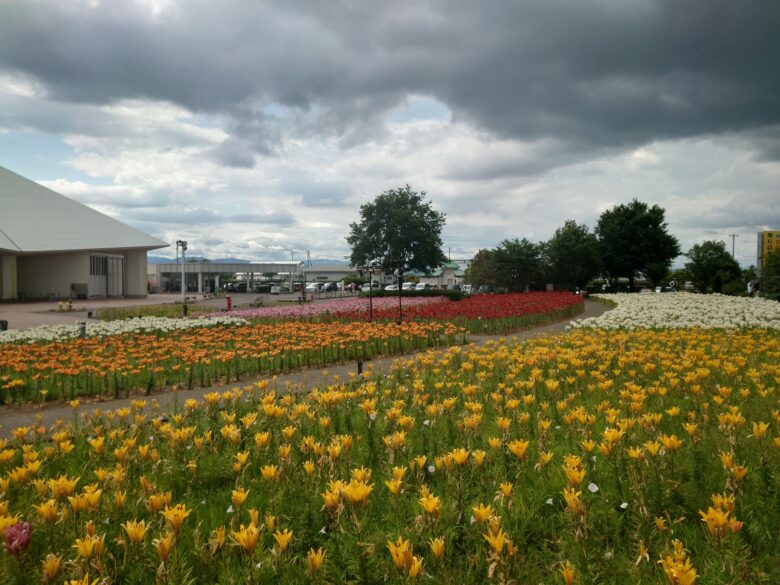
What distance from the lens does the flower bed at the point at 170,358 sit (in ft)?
29.6

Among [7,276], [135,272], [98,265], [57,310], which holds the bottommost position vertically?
[57,310]

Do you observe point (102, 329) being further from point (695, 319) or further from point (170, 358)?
point (695, 319)

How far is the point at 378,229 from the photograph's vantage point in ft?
158

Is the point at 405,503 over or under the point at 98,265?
under

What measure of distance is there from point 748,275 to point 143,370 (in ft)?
203

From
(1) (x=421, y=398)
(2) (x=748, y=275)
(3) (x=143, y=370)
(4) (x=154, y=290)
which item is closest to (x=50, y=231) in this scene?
(4) (x=154, y=290)

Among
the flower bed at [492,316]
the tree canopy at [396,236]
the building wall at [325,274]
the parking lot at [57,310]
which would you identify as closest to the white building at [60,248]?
the parking lot at [57,310]

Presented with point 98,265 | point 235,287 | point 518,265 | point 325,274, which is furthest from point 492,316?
point 325,274

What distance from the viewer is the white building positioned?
42562mm

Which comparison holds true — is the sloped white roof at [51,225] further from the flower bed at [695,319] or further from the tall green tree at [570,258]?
the flower bed at [695,319]

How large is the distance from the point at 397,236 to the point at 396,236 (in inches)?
4.4

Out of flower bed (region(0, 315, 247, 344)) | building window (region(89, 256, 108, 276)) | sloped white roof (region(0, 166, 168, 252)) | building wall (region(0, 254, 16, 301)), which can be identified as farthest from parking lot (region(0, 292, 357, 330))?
building window (region(89, 256, 108, 276))

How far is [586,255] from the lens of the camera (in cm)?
4578

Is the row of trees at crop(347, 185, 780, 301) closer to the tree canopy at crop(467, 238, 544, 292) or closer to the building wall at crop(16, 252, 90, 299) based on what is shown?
the tree canopy at crop(467, 238, 544, 292)
